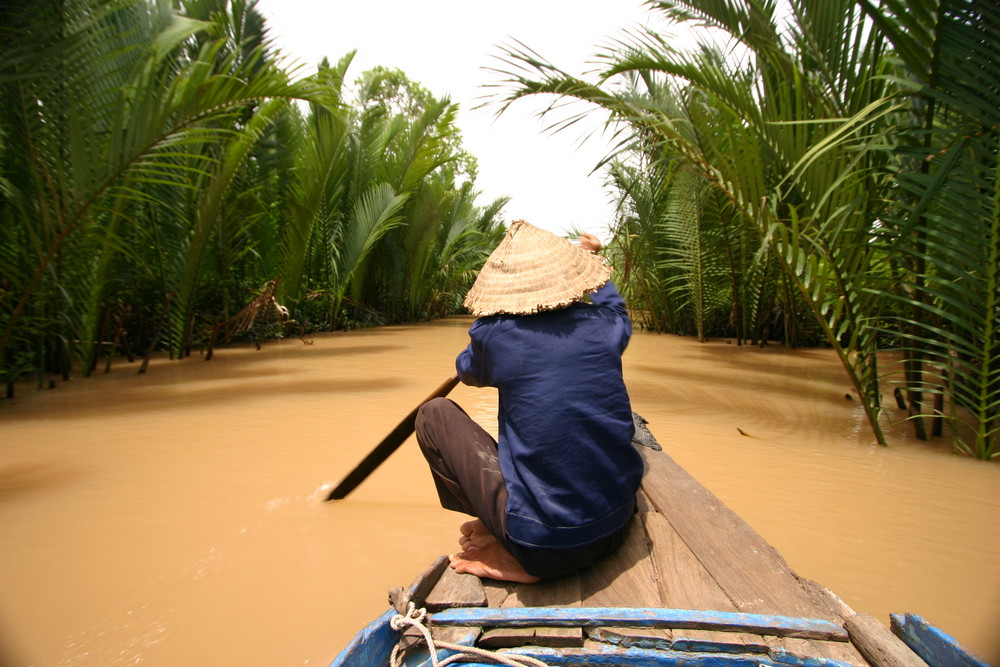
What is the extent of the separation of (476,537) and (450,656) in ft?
1.52

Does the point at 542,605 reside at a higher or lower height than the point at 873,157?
lower

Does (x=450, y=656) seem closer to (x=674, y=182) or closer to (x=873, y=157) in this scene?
(x=873, y=157)

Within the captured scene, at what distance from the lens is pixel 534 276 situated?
1.61 m

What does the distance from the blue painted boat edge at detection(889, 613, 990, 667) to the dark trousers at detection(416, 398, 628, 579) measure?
0.61 meters

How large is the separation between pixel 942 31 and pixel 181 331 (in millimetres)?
6104

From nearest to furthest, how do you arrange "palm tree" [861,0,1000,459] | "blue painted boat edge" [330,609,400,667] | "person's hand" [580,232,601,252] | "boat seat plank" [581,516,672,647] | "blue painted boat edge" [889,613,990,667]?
"blue painted boat edge" [889,613,990,667]
"blue painted boat edge" [330,609,400,667]
"boat seat plank" [581,516,672,647]
"person's hand" [580,232,601,252]
"palm tree" [861,0,1000,459]

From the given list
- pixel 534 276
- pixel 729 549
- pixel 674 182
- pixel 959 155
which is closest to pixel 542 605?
pixel 729 549

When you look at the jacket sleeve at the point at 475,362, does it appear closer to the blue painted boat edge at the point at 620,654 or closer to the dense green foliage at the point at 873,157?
the blue painted boat edge at the point at 620,654

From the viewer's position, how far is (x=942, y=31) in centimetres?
265

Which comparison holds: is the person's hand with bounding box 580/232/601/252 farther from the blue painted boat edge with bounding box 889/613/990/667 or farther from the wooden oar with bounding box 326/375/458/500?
the blue painted boat edge with bounding box 889/613/990/667

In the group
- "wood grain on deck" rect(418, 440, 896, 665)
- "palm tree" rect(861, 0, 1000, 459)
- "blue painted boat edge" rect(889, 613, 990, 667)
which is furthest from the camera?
"palm tree" rect(861, 0, 1000, 459)

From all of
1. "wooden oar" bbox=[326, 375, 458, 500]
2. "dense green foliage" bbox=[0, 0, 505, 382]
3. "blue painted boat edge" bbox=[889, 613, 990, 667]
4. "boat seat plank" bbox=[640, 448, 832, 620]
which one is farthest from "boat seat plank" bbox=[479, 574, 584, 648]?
"dense green foliage" bbox=[0, 0, 505, 382]

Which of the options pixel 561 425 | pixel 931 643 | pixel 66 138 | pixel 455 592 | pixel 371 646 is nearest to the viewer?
pixel 931 643

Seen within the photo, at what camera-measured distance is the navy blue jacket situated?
144cm
